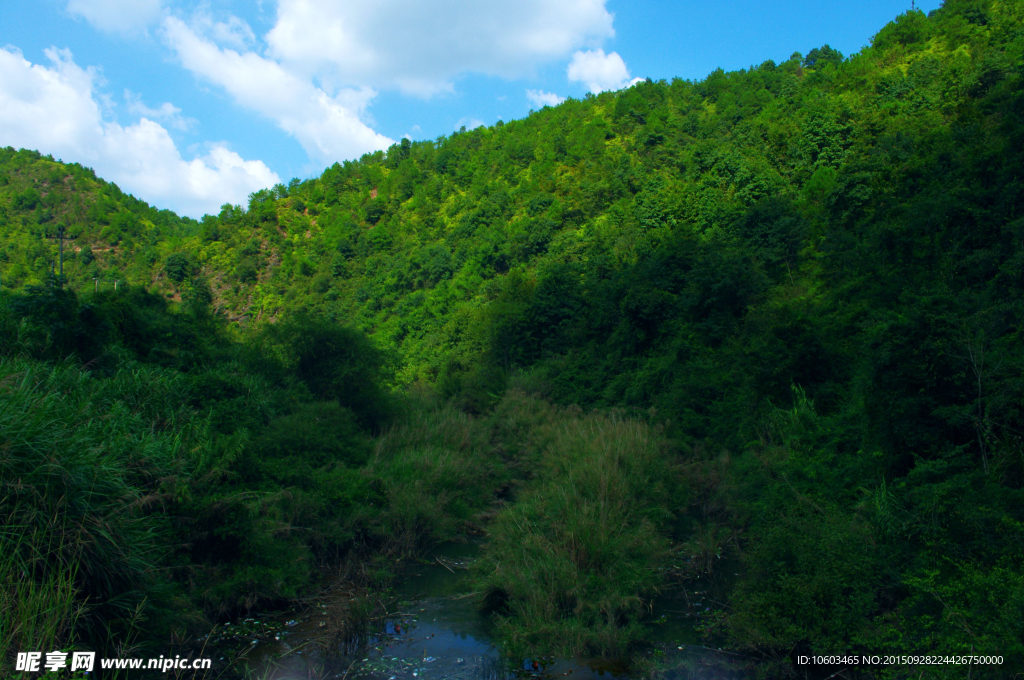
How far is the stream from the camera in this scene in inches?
311

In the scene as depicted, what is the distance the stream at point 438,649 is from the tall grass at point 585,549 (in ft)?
1.11

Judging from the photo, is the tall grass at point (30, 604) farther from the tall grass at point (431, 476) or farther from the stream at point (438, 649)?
the tall grass at point (431, 476)

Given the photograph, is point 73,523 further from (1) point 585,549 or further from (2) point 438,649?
(1) point 585,549

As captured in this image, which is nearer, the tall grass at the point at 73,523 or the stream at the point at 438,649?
the tall grass at the point at 73,523

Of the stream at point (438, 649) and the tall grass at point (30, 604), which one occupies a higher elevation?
the tall grass at point (30, 604)

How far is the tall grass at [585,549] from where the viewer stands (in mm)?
8555

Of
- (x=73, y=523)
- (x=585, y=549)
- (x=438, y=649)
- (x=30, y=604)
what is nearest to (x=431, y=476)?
(x=585, y=549)

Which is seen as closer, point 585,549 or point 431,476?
point 585,549

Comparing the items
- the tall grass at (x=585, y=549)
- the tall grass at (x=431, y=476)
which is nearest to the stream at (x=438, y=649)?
the tall grass at (x=585, y=549)

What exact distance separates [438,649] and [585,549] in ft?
8.93

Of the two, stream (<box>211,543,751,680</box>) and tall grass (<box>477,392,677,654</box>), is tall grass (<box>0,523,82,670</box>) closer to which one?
stream (<box>211,543,751,680</box>)

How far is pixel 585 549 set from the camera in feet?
32.5

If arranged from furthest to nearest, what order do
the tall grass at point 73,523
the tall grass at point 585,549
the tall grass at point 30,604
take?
1. the tall grass at point 585,549
2. the tall grass at point 73,523
3. the tall grass at point 30,604

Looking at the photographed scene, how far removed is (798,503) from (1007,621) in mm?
4986
